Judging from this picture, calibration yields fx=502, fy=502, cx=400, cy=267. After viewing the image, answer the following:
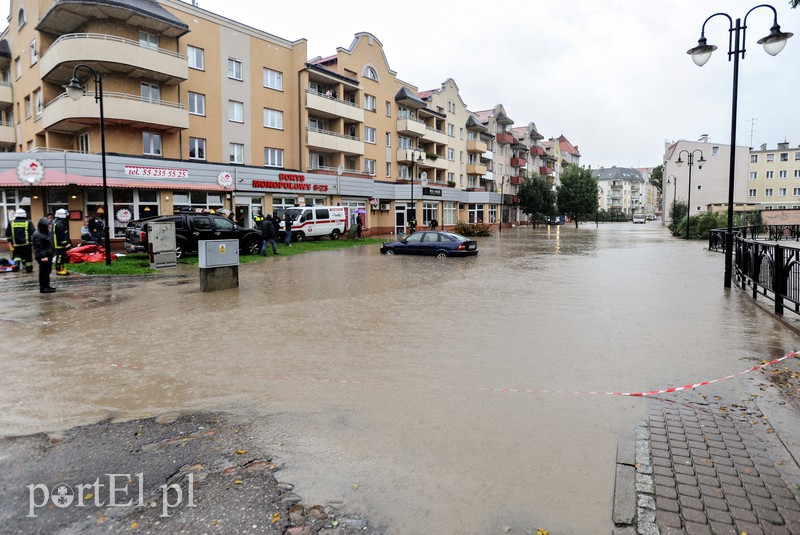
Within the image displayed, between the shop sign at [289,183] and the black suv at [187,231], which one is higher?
the shop sign at [289,183]

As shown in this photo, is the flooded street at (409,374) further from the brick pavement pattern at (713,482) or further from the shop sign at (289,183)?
the shop sign at (289,183)

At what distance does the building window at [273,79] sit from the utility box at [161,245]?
19.0m

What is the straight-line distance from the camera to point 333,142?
36562mm

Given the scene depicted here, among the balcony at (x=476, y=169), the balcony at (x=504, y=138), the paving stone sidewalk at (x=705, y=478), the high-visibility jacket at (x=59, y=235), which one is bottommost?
the paving stone sidewalk at (x=705, y=478)

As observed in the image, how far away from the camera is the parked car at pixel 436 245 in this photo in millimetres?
22375

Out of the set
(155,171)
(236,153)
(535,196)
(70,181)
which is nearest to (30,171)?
(70,181)

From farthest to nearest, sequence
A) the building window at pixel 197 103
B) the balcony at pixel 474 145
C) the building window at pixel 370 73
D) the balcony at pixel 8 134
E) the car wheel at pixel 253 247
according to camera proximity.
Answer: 1. the balcony at pixel 474 145
2. the building window at pixel 370 73
3. the balcony at pixel 8 134
4. the building window at pixel 197 103
5. the car wheel at pixel 253 247

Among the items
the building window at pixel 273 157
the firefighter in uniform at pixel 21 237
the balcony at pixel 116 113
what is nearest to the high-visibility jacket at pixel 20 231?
the firefighter in uniform at pixel 21 237

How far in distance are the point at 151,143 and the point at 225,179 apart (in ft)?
13.3

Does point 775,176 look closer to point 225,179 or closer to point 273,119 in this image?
point 273,119

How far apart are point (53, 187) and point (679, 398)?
2712 cm

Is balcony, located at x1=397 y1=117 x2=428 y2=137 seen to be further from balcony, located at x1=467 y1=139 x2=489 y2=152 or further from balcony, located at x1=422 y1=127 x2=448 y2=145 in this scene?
balcony, located at x1=467 y1=139 x2=489 y2=152

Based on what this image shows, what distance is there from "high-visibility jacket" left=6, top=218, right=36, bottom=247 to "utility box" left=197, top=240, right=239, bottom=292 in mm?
6629

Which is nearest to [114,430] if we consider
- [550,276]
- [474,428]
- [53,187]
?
[474,428]
